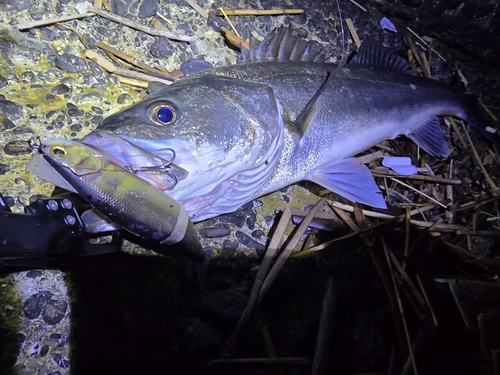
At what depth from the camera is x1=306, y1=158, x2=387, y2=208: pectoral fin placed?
7.41ft

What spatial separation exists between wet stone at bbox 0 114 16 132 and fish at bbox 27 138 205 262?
988mm

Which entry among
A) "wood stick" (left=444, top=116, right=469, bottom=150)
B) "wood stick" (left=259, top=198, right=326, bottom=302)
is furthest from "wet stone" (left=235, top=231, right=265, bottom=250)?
"wood stick" (left=444, top=116, right=469, bottom=150)

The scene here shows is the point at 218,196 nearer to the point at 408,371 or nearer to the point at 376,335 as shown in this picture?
the point at 376,335

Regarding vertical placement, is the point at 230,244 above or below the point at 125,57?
below

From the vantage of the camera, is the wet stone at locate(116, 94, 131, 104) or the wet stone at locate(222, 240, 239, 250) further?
the wet stone at locate(116, 94, 131, 104)

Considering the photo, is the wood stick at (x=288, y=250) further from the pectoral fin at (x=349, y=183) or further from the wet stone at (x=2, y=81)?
the wet stone at (x=2, y=81)

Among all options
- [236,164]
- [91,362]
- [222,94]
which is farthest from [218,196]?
[91,362]

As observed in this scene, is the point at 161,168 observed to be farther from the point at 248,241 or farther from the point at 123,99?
the point at 123,99

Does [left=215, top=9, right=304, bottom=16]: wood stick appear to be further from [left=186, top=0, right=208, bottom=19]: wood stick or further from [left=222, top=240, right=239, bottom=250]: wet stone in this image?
[left=222, top=240, right=239, bottom=250]: wet stone

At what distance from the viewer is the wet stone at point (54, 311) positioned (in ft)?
5.47

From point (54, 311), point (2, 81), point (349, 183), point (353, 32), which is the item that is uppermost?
point (353, 32)

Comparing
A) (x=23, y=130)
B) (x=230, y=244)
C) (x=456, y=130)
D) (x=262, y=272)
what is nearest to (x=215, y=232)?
(x=230, y=244)

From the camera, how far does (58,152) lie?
3.98 feet

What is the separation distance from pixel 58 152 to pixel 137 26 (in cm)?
173
